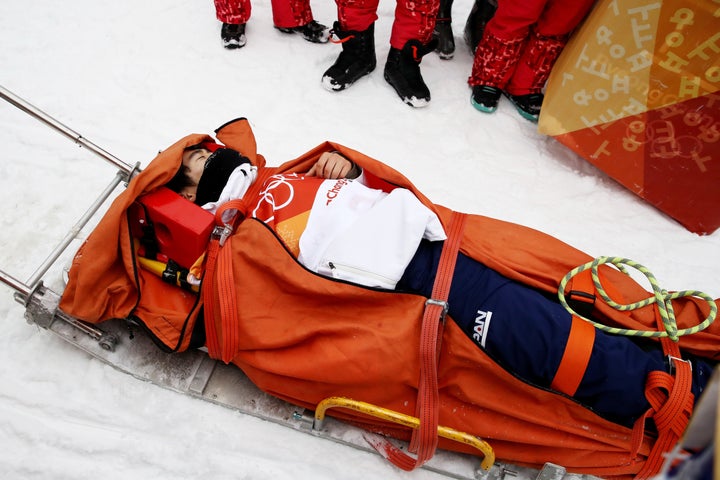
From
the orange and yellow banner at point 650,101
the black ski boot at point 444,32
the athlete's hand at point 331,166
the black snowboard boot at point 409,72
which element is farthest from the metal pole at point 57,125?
the black ski boot at point 444,32

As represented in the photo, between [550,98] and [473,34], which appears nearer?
[550,98]

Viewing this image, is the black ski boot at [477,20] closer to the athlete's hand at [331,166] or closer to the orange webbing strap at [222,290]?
the athlete's hand at [331,166]

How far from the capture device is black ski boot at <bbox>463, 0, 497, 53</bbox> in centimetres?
336

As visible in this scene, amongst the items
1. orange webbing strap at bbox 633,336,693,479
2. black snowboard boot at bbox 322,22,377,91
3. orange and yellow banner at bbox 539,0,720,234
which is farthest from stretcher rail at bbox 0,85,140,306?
orange and yellow banner at bbox 539,0,720,234

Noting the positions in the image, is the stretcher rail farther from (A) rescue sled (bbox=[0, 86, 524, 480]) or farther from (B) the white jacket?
(B) the white jacket

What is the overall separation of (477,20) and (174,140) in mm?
2043

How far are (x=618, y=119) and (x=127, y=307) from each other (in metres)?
2.37

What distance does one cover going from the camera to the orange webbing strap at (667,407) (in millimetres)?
1574

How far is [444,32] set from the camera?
3510 millimetres

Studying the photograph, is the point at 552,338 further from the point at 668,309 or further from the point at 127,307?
the point at 127,307

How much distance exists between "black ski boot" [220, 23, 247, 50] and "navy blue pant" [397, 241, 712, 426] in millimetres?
2231

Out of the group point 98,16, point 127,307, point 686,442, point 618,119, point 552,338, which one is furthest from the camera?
point 98,16

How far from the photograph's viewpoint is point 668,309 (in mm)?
1729

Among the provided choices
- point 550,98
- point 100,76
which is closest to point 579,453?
point 550,98
